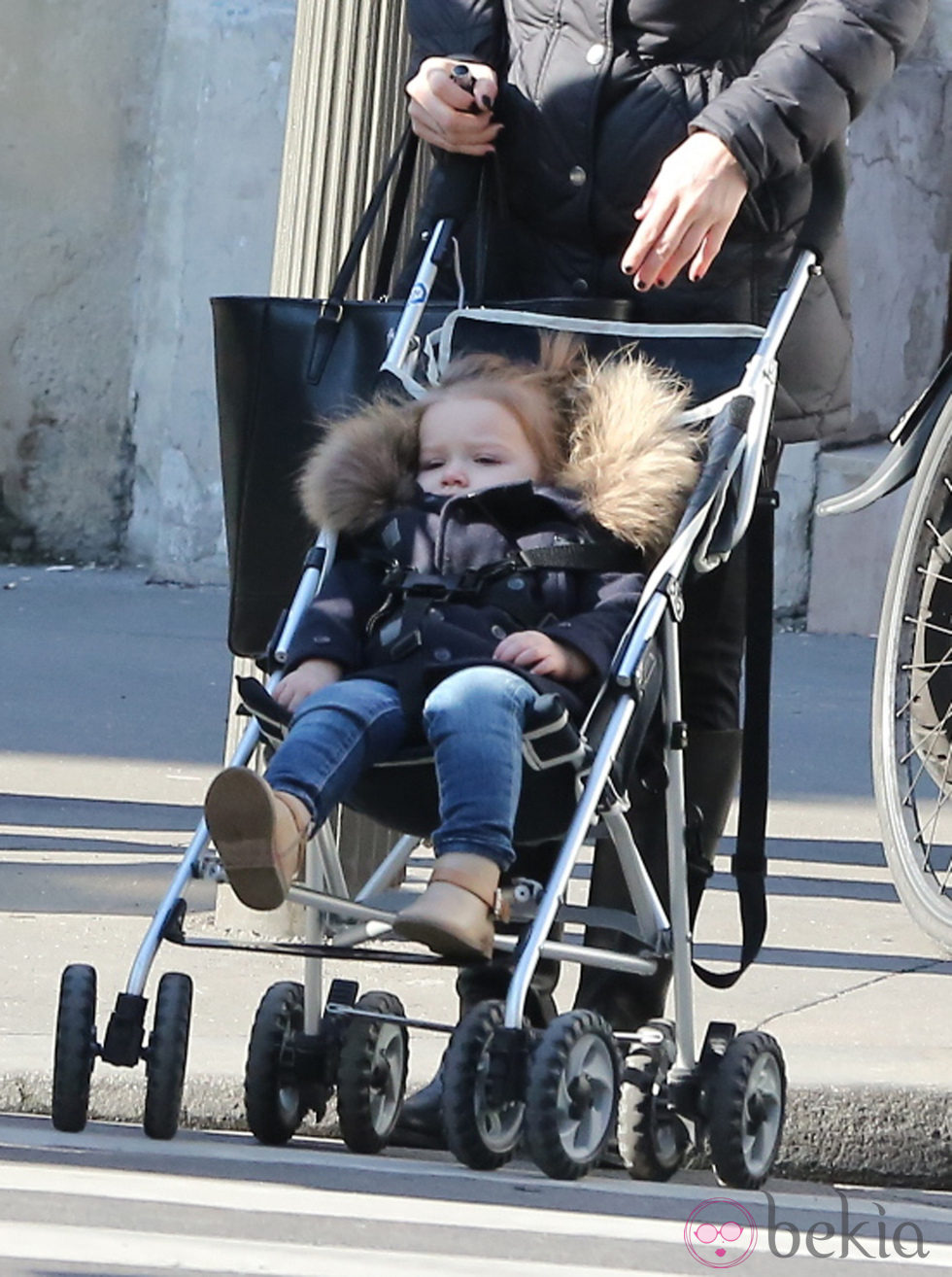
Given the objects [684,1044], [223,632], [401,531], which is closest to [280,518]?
[401,531]

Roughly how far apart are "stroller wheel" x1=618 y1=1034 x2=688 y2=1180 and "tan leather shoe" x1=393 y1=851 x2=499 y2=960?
0.32m

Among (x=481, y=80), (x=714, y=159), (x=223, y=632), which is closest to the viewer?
(x=714, y=159)

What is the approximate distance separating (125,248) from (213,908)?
4.93 m

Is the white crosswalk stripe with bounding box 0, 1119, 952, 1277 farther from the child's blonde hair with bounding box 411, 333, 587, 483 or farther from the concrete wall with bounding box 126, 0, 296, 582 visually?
the concrete wall with bounding box 126, 0, 296, 582

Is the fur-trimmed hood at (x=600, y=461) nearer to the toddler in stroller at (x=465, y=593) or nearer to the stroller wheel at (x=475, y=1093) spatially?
the toddler in stroller at (x=465, y=593)

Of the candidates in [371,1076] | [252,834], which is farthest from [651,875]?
[252,834]

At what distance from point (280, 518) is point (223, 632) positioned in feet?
14.9

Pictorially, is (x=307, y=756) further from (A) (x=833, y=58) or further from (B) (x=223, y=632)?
(B) (x=223, y=632)

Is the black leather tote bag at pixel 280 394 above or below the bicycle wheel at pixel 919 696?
above

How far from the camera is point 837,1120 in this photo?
3.40 meters

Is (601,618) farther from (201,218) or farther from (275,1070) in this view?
(201,218)

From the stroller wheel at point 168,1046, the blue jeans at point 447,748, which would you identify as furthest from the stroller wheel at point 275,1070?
the blue jeans at point 447,748

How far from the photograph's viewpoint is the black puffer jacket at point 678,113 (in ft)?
10.4

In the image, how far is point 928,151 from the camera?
8.78 metres
